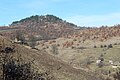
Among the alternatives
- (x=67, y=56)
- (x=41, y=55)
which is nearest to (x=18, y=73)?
(x=41, y=55)

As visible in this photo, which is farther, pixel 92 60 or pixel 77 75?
pixel 92 60

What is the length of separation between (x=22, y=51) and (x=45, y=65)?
368cm

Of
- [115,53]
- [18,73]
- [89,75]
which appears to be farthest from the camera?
[115,53]

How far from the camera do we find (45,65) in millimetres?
42281

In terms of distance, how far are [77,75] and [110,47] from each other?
139m

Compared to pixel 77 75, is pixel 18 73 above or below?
above

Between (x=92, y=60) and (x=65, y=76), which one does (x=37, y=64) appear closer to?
(x=65, y=76)

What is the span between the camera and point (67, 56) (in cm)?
17025

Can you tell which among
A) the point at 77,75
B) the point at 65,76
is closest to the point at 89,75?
the point at 77,75

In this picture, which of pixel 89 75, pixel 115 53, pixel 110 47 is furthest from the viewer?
pixel 110 47

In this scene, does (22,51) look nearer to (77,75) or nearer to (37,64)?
(37,64)

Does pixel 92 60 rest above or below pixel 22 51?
below

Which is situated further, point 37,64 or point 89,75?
point 89,75

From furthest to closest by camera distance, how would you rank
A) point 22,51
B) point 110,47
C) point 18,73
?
point 110,47, point 22,51, point 18,73
